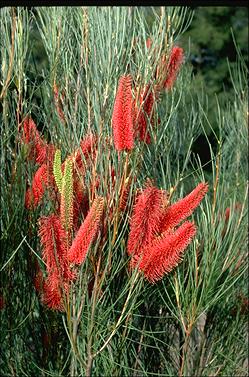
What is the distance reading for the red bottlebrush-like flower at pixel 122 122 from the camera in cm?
216

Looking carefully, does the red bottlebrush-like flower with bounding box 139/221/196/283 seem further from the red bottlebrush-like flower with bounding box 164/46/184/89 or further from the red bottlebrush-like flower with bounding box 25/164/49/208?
the red bottlebrush-like flower with bounding box 164/46/184/89

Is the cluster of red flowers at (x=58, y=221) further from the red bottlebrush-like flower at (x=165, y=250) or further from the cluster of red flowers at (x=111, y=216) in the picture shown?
the red bottlebrush-like flower at (x=165, y=250)

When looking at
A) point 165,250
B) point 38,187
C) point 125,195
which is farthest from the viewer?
point 38,187

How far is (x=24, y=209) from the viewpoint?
8.82 feet

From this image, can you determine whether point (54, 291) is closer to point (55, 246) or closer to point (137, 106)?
point (55, 246)

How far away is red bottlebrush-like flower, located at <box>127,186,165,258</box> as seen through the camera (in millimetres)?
2188

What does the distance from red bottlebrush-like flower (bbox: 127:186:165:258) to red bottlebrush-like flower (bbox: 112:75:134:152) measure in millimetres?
137

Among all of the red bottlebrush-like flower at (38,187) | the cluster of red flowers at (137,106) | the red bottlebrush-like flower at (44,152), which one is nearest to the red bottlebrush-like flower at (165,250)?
the cluster of red flowers at (137,106)

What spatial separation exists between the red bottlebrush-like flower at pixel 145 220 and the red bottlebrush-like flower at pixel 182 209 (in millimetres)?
38

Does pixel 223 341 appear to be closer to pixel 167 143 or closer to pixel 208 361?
pixel 208 361

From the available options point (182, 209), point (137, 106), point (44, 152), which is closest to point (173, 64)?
point (137, 106)

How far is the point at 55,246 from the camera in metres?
2.12

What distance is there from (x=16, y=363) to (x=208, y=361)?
677 mm

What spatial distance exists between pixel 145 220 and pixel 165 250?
94 mm
